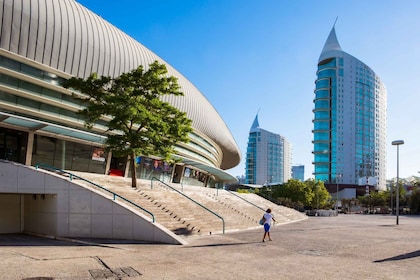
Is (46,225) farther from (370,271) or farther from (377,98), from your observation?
(377,98)

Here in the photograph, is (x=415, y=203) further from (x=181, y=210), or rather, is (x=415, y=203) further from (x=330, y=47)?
(x=330, y=47)

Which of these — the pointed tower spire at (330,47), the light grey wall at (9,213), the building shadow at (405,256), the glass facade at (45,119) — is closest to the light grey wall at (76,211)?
the light grey wall at (9,213)

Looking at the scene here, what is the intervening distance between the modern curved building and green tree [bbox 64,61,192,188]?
4087mm

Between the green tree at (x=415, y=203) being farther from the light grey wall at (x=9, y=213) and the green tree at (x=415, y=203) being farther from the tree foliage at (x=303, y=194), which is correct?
the light grey wall at (x=9, y=213)

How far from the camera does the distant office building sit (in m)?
134

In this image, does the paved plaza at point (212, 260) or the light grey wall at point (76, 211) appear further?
the light grey wall at point (76, 211)

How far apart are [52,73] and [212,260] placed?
2388cm

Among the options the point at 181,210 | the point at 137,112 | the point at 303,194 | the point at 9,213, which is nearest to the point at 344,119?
the point at 303,194

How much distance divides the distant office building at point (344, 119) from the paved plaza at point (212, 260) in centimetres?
12260

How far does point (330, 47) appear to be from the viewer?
144 metres

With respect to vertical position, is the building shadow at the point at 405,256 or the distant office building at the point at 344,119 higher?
the distant office building at the point at 344,119

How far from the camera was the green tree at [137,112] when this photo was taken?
21875 millimetres

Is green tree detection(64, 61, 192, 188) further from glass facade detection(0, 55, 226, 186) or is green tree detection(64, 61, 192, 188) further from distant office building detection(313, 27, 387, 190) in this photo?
distant office building detection(313, 27, 387, 190)

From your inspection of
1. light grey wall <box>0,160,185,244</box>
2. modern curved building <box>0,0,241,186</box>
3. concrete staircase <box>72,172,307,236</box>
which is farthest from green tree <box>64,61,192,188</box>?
light grey wall <box>0,160,185,244</box>
